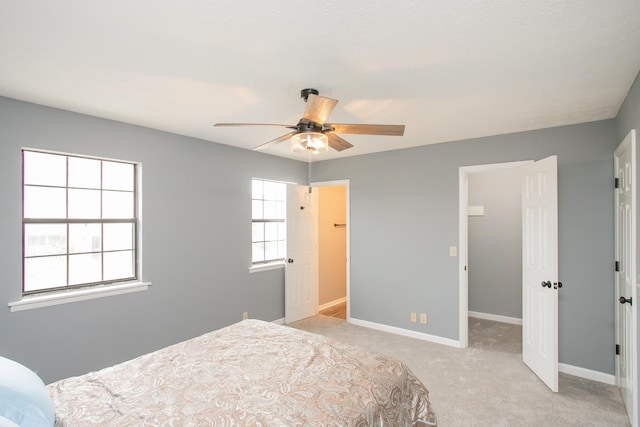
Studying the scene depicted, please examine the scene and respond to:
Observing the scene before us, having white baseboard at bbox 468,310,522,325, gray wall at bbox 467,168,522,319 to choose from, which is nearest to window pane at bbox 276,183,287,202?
gray wall at bbox 467,168,522,319

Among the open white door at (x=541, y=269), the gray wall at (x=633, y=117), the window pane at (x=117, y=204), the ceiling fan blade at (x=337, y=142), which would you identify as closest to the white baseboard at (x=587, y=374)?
the open white door at (x=541, y=269)

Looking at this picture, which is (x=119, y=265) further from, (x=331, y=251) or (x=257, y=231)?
(x=331, y=251)

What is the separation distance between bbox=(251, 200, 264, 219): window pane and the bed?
2.42 metres

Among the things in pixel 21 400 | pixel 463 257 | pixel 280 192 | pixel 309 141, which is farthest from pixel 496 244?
pixel 21 400

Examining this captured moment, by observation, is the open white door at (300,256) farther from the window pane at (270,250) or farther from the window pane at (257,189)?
the window pane at (257,189)

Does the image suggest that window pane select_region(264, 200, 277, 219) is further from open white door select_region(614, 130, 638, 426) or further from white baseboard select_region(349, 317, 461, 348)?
open white door select_region(614, 130, 638, 426)

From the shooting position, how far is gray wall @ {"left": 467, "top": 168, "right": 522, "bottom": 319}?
4.62m

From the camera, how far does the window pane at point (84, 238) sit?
9.14ft

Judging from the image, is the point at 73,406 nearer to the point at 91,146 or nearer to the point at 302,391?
the point at 302,391

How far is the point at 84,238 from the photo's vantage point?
113 inches

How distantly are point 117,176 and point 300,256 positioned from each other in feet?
8.42

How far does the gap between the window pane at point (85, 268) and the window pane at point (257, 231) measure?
1.81 metres

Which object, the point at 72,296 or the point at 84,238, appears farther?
the point at 84,238

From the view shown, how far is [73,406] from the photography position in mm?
1462
